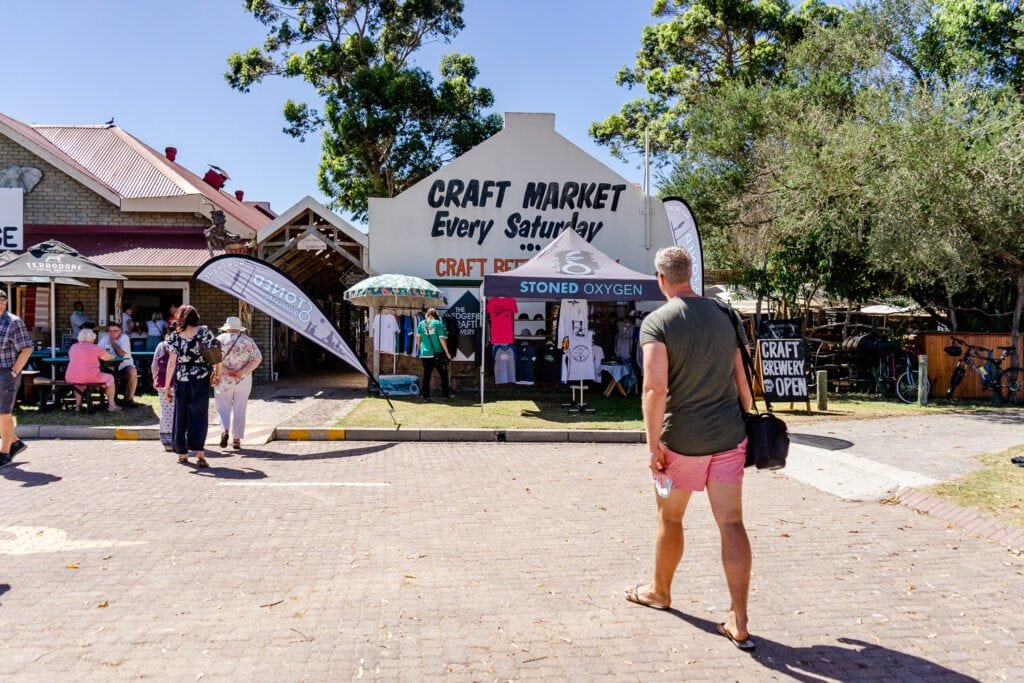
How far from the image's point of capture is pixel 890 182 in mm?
14484

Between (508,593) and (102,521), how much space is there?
363 cm

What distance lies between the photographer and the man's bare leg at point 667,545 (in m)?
3.92

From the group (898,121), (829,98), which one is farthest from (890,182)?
(829,98)

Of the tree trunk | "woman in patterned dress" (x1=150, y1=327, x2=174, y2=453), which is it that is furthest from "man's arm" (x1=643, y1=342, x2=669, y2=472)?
the tree trunk

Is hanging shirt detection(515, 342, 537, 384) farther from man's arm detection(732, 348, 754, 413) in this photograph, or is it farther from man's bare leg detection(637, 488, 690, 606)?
man's arm detection(732, 348, 754, 413)

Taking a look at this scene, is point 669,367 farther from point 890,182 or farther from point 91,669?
point 890,182

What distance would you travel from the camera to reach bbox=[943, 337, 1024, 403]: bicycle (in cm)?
1540

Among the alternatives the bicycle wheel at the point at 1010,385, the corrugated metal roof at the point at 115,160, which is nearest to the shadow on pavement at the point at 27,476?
the corrugated metal roof at the point at 115,160

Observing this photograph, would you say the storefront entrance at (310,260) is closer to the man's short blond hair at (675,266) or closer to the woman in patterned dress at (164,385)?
the woman in patterned dress at (164,385)

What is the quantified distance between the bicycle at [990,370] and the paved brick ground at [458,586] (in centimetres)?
1090

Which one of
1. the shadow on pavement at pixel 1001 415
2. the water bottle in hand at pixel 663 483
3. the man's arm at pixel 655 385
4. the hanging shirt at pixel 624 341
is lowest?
the shadow on pavement at pixel 1001 415

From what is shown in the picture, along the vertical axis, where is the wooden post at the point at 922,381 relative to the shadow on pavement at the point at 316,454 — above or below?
above

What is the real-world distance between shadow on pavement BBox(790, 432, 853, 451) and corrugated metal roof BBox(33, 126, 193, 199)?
52.0ft

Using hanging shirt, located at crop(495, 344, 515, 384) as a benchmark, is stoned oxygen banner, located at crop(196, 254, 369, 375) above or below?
above
